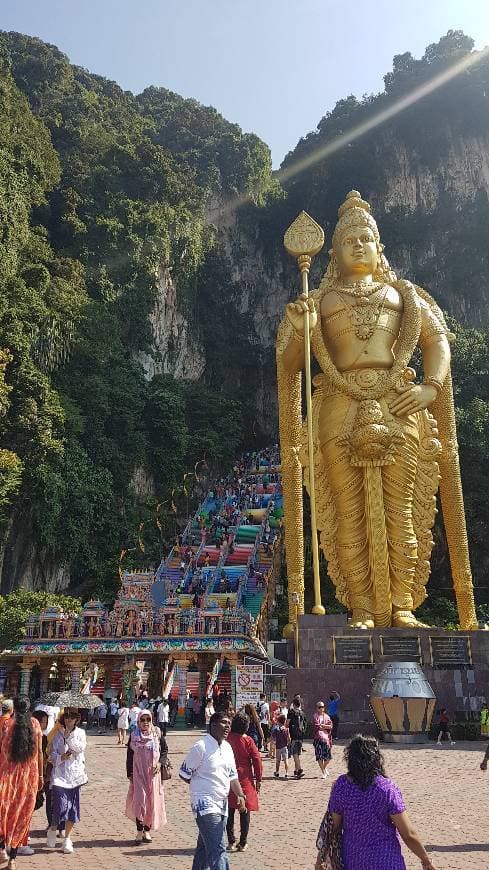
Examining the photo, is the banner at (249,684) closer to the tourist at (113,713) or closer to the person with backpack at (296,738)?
the tourist at (113,713)

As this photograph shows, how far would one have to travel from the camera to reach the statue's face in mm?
11859

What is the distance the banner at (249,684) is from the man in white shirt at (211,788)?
9299 mm

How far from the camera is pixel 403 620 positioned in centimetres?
1037

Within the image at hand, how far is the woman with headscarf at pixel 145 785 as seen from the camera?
183 inches

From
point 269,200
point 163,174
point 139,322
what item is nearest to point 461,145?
point 269,200

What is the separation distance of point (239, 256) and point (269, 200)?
3.64 metres

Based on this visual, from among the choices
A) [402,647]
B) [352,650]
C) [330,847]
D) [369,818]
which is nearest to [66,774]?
[330,847]

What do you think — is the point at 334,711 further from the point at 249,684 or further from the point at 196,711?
the point at 196,711

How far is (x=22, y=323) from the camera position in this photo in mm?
21641

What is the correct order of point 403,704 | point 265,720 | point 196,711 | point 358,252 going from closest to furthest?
point 403,704 → point 265,720 → point 358,252 → point 196,711

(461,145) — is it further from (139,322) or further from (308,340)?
(308,340)

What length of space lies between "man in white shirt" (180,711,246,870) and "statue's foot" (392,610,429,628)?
7.30 metres

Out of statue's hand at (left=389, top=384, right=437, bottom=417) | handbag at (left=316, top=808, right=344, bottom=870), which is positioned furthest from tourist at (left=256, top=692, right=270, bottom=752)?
handbag at (left=316, top=808, right=344, bottom=870)

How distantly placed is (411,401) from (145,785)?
24.0 ft
